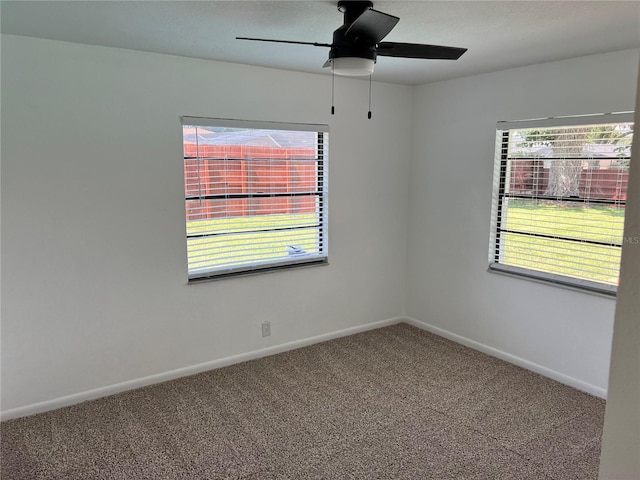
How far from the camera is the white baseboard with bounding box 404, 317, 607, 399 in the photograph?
3275 mm

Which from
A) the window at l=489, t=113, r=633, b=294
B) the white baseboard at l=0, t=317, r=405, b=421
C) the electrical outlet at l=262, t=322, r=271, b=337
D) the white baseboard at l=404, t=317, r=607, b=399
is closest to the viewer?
the white baseboard at l=0, t=317, r=405, b=421

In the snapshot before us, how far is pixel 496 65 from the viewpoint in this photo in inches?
134

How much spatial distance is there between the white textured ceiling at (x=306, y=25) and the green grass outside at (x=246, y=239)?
120 centimetres

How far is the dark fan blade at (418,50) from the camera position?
2166 millimetres

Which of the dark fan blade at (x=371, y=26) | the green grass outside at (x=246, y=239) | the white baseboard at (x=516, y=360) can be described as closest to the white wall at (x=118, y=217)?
the green grass outside at (x=246, y=239)

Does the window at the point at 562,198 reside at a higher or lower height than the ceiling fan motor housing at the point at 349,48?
lower

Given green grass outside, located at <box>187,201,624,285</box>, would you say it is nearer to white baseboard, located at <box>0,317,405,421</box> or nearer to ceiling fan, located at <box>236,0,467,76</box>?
white baseboard, located at <box>0,317,405,421</box>

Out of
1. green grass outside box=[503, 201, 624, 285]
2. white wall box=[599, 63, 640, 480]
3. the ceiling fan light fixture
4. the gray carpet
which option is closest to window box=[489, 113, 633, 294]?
green grass outside box=[503, 201, 624, 285]

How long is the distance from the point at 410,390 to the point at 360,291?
123 centimetres

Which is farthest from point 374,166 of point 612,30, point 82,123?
point 82,123

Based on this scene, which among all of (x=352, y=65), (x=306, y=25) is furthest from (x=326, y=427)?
(x=306, y=25)

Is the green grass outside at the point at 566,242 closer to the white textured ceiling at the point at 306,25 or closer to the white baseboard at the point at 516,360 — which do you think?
the white baseboard at the point at 516,360

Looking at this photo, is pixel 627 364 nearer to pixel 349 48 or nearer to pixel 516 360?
→ pixel 349 48

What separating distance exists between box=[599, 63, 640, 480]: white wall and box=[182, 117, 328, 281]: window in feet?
10.0
